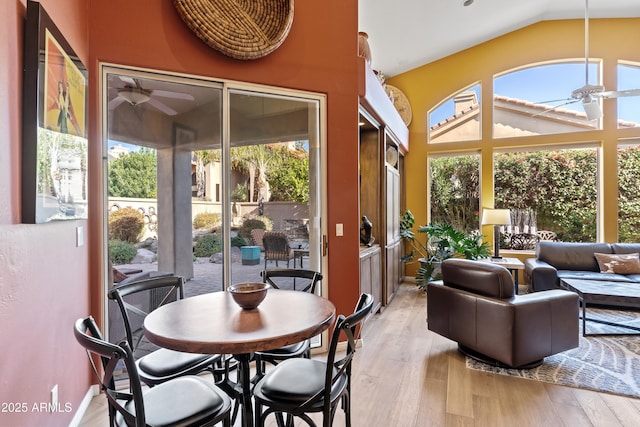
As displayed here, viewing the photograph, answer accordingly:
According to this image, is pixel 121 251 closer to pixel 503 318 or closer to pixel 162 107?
pixel 162 107

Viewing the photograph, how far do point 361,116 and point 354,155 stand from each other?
0.77 m

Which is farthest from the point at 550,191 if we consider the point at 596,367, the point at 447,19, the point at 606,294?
the point at 596,367

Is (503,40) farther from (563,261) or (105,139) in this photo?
(105,139)

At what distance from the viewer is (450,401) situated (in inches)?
91.0

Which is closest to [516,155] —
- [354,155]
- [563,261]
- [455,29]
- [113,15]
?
[563,261]

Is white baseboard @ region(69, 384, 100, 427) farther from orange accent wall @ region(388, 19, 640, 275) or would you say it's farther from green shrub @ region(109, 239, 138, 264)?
orange accent wall @ region(388, 19, 640, 275)

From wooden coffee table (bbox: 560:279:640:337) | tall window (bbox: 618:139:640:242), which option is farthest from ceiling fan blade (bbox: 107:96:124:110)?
tall window (bbox: 618:139:640:242)

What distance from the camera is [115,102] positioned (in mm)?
2502

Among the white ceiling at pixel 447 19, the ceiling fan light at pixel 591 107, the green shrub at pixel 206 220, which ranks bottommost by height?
the green shrub at pixel 206 220

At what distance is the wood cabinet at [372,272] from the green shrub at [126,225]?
217 cm

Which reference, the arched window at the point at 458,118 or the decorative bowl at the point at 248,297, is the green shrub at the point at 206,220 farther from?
the arched window at the point at 458,118

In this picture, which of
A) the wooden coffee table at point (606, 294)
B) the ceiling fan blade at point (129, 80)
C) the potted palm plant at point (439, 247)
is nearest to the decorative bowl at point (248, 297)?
the ceiling fan blade at point (129, 80)

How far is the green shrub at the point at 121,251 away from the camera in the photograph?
2.50 meters

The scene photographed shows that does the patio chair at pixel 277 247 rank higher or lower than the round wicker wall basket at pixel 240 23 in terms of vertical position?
lower
